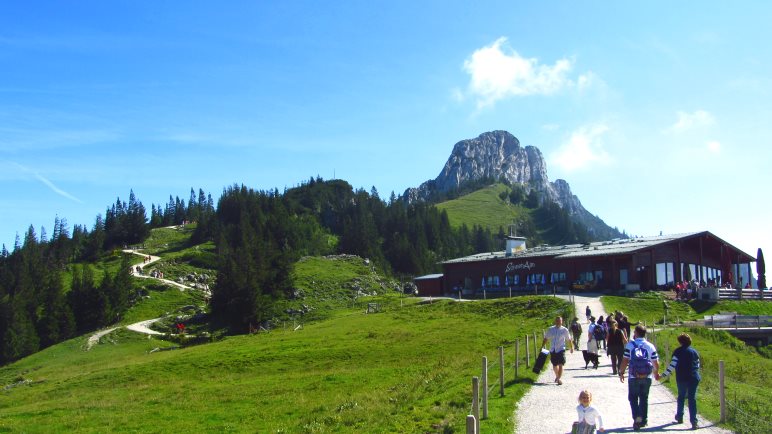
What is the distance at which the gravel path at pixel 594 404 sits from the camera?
49.9ft

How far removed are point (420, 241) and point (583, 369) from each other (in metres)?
126

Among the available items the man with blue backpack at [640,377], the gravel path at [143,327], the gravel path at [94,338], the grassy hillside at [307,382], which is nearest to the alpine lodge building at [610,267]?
the grassy hillside at [307,382]

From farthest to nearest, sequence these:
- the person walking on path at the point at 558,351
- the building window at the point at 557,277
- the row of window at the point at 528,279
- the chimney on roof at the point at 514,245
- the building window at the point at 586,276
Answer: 1. the chimney on roof at the point at 514,245
2. the building window at the point at 557,277
3. the row of window at the point at 528,279
4. the building window at the point at 586,276
5. the person walking on path at the point at 558,351

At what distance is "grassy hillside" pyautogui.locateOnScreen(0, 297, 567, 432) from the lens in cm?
2050

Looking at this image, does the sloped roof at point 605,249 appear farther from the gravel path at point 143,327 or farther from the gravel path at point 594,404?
the gravel path at point 594,404

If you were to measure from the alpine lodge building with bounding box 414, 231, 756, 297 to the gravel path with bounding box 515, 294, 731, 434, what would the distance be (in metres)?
41.1

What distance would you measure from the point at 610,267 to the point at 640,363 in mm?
52501

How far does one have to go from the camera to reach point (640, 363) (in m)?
15.1

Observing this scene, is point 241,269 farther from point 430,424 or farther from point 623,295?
point 430,424

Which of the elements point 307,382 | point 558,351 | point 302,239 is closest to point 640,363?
point 558,351

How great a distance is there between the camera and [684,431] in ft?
48.6

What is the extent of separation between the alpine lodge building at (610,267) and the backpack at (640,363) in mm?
47835

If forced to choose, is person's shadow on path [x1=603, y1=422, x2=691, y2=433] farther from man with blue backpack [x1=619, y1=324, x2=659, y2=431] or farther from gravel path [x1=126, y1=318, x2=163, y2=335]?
gravel path [x1=126, y1=318, x2=163, y2=335]

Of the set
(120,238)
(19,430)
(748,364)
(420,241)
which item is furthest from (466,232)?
(19,430)
